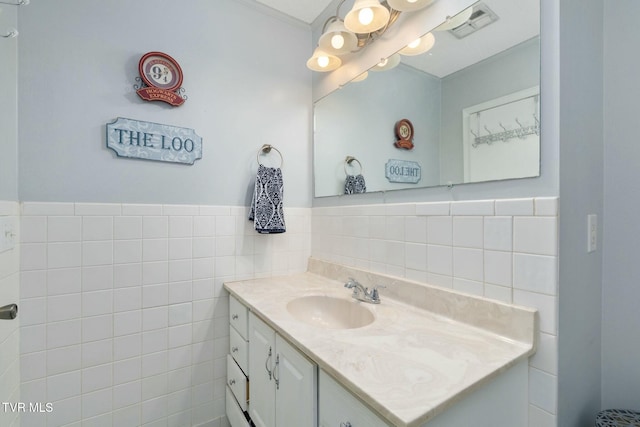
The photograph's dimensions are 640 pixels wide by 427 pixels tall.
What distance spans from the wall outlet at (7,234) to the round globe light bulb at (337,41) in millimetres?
1567

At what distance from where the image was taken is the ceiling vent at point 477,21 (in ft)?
3.23

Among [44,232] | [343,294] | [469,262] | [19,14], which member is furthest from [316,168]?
[19,14]

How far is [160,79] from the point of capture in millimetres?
1383

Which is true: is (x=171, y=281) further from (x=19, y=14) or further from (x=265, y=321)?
(x=19, y=14)

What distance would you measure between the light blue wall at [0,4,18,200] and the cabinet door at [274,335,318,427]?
115 centimetres

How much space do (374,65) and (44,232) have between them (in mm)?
1667

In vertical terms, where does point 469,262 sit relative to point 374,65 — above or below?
below

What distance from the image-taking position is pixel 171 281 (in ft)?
4.62

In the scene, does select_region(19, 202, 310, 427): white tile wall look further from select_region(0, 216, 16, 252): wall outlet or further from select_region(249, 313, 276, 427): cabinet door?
select_region(249, 313, 276, 427): cabinet door

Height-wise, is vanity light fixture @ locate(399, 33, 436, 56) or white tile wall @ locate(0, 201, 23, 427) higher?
vanity light fixture @ locate(399, 33, 436, 56)

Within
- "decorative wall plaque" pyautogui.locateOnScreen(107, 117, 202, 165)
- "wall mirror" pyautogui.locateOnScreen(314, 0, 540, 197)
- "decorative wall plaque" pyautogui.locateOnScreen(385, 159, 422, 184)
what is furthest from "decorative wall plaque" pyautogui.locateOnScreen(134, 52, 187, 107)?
"decorative wall plaque" pyautogui.locateOnScreen(385, 159, 422, 184)

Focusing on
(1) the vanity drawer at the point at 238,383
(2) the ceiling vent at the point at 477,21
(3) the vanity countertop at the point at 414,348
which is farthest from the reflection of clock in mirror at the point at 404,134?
(1) the vanity drawer at the point at 238,383

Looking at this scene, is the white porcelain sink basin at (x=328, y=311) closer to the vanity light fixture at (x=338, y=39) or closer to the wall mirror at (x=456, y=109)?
the wall mirror at (x=456, y=109)

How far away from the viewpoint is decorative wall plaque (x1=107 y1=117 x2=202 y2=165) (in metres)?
1.29
